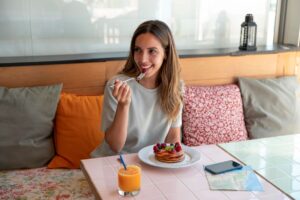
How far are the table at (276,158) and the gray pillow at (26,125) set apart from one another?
3.23ft

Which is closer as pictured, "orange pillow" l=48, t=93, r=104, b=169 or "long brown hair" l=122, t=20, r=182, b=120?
"long brown hair" l=122, t=20, r=182, b=120

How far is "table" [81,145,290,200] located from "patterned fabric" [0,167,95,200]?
1.44ft

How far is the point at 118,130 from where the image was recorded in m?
1.68

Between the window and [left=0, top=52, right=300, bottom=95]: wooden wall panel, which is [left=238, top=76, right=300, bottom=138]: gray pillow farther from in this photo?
the window

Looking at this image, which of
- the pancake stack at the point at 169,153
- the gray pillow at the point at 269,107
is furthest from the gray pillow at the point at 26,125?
the gray pillow at the point at 269,107

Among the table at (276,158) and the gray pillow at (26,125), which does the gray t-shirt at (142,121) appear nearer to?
the table at (276,158)

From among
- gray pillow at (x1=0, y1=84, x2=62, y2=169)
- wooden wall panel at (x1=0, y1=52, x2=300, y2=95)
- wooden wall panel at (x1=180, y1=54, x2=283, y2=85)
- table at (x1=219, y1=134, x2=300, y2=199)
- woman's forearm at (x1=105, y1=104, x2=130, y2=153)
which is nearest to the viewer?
table at (x1=219, y1=134, x2=300, y2=199)

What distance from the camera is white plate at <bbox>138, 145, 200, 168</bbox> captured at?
57.9 inches

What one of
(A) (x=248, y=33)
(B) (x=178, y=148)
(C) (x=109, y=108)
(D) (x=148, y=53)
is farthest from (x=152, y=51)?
(A) (x=248, y=33)

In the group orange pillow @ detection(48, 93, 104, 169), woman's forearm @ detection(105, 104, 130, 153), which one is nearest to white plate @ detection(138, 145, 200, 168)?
woman's forearm @ detection(105, 104, 130, 153)

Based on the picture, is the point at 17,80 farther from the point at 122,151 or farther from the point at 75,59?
the point at 122,151

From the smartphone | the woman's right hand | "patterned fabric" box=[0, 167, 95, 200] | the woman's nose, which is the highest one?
the woman's nose

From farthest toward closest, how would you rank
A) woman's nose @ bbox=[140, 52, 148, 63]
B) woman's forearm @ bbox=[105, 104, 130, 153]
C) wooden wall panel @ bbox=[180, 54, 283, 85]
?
1. wooden wall panel @ bbox=[180, 54, 283, 85]
2. woman's nose @ bbox=[140, 52, 148, 63]
3. woman's forearm @ bbox=[105, 104, 130, 153]

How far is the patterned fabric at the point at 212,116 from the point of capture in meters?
2.47
